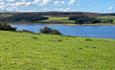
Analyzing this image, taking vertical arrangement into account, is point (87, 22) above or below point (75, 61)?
below

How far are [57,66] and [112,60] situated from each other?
11.9 feet

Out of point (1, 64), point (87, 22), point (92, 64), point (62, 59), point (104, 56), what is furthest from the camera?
point (87, 22)

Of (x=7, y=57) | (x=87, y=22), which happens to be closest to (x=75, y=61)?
(x=7, y=57)

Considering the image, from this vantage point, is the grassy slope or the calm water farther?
the calm water

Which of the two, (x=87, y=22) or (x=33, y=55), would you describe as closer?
(x=33, y=55)

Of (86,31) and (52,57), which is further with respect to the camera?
(86,31)

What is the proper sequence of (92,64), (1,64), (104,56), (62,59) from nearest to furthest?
(1,64) → (92,64) → (62,59) → (104,56)

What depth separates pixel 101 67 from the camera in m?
16.3

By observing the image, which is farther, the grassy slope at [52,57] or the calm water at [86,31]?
the calm water at [86,31]

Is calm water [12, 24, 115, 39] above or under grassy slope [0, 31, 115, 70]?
under

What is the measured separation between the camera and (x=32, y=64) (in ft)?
53.4

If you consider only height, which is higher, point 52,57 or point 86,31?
point 52,57

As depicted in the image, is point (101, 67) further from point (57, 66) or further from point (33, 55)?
point (33, 55)

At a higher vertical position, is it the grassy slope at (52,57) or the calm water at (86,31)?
the grassy slope at (52,57)
